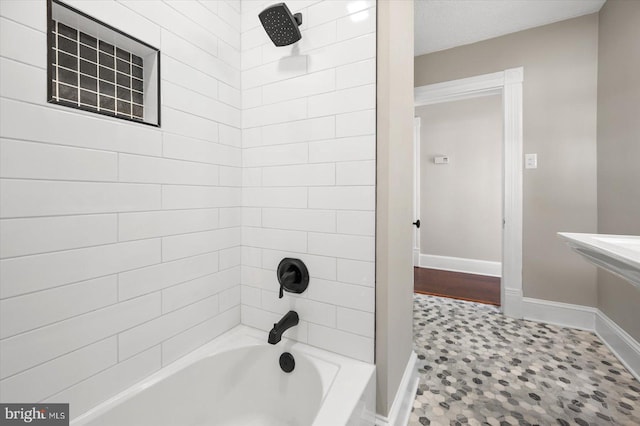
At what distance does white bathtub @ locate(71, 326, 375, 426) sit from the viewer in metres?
0.91

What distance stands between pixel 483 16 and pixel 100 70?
277 cm

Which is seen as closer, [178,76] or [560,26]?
[178,76]

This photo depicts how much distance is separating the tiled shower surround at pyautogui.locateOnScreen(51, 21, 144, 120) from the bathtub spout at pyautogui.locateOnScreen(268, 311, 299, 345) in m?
1.01

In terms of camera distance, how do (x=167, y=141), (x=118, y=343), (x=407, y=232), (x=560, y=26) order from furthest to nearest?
(x=560, y=26) < (x=407, y=232) < (x=167, y=141) < (x=118, y=343)

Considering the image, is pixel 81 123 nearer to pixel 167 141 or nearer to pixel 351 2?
pixel 167 141

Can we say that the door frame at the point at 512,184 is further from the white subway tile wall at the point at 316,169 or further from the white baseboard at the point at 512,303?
the white subway tile wall at the point at 316,169

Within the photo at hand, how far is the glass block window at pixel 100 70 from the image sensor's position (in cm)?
82

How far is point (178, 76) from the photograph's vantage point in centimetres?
111

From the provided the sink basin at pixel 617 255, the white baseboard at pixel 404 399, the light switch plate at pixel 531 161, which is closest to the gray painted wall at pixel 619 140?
the light switch plate at pixel 531 161

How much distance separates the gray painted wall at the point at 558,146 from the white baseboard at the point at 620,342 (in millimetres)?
193

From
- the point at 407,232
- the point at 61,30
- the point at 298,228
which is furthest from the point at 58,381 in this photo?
the point at 407,232

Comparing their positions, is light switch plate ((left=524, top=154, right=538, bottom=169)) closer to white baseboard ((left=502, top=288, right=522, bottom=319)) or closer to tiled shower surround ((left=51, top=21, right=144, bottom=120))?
white baseboard ((left=502, top=288, right=522, bottom=319))

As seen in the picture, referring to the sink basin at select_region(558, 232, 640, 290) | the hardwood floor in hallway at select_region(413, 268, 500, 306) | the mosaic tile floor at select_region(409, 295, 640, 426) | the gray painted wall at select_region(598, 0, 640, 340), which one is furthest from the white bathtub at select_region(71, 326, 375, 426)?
the hardwood floor in hallway at select_region(413, 268, 500, 306)

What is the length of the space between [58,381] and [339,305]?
96 cm
